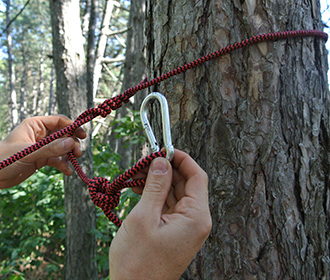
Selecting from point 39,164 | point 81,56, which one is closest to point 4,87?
point 81,56

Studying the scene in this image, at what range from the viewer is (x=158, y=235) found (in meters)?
0.69

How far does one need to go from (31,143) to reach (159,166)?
33.5 inches

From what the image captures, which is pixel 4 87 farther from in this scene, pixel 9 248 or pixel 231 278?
pixel 231 278

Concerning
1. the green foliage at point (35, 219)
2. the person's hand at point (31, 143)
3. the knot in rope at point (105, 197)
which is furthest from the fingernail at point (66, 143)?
the green foliage at point (35, 219)

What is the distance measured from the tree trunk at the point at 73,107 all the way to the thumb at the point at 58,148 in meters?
2.21

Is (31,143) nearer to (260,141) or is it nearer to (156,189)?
(156,189)

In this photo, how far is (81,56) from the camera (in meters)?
3.64

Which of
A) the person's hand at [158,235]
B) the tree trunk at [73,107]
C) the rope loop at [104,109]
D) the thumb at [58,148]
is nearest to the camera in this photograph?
the person's hand at [158,235]

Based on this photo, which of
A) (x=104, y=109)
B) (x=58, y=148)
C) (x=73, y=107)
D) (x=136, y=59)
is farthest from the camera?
(x=136, y=59)

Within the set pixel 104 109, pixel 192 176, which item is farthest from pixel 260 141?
pixel 104 109

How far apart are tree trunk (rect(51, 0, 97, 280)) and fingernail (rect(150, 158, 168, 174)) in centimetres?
286

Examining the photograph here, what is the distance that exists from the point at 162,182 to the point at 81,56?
3306 mm

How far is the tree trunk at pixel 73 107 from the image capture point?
3500 mm

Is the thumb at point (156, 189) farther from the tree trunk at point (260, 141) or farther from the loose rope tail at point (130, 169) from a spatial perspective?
the tree trunk at point (260, 141)
